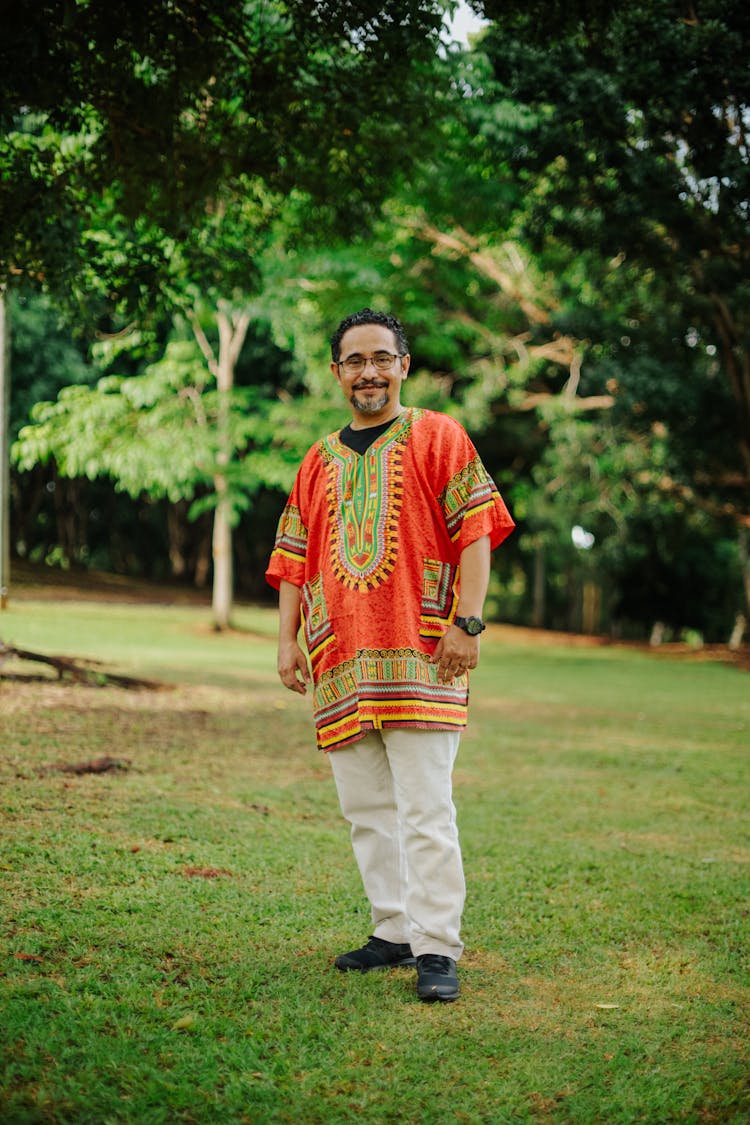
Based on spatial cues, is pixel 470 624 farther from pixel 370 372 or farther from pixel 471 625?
pixel 370 372

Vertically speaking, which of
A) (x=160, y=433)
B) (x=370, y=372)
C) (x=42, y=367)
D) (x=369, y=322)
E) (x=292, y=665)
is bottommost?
(x=292, y=665)

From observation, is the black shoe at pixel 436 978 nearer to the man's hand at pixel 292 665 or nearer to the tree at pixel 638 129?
the man's hand at pixel 292 665

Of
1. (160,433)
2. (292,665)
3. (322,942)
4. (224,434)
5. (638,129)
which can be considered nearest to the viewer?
(292,665)

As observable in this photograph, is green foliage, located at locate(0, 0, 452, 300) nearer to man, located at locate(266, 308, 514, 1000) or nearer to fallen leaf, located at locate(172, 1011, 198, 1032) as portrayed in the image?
man, located at locate(266, 308, 514, 1000)

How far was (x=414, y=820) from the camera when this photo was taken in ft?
11.6

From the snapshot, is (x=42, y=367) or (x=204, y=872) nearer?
(x=204, y=872)

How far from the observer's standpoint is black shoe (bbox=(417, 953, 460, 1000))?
3453mm

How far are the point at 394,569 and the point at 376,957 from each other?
4.58 ft

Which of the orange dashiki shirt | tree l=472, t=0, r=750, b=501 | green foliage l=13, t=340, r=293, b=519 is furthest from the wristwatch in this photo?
green foliage l=13, t=340, r=293, b=519

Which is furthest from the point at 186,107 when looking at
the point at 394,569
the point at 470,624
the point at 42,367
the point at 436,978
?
the point at 42,367

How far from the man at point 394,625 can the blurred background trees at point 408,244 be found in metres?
2.51

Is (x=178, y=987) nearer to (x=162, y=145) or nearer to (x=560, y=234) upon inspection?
(x=162, y=145)

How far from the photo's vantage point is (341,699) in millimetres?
3703

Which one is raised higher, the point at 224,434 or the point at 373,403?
the point at 224,434
